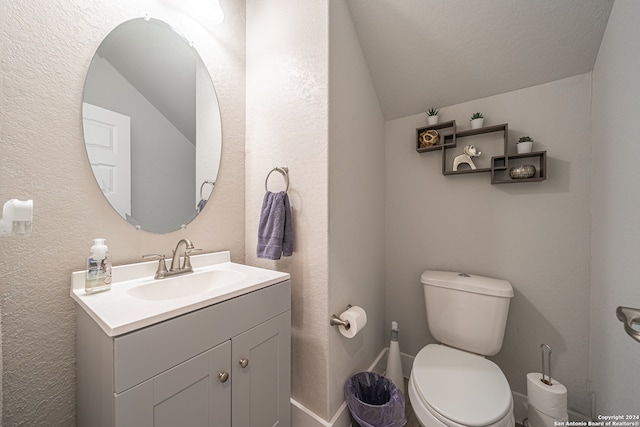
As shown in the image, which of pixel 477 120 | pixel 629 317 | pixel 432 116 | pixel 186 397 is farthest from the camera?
pixel 432 116

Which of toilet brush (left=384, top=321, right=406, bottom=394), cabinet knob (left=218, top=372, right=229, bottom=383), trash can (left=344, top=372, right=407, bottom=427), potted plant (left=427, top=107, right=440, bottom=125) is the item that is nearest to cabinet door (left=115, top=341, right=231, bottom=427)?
cabinet knob (left=218, top=372, right=229, bottom=383)

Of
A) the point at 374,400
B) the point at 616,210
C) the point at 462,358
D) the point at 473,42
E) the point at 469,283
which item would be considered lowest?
the point at 374,400

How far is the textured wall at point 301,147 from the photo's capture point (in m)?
1.06

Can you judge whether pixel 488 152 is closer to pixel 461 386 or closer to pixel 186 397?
pixel 461 386

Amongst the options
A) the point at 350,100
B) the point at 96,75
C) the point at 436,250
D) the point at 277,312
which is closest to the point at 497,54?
the point at 350,100

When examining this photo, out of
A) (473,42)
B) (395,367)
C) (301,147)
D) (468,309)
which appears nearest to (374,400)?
(395,367)

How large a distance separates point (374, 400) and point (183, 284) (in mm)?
1165

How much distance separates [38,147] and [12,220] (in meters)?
0.35

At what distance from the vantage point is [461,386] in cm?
98

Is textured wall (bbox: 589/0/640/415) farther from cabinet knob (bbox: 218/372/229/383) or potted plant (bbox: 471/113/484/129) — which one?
cabinet knob (bbox: 218/372/229/383)

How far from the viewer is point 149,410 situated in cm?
58

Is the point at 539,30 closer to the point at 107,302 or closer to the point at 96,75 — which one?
the point at 96,75

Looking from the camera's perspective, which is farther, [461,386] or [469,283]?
[469,283]

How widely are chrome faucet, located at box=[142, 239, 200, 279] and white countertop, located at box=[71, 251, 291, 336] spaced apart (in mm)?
26
